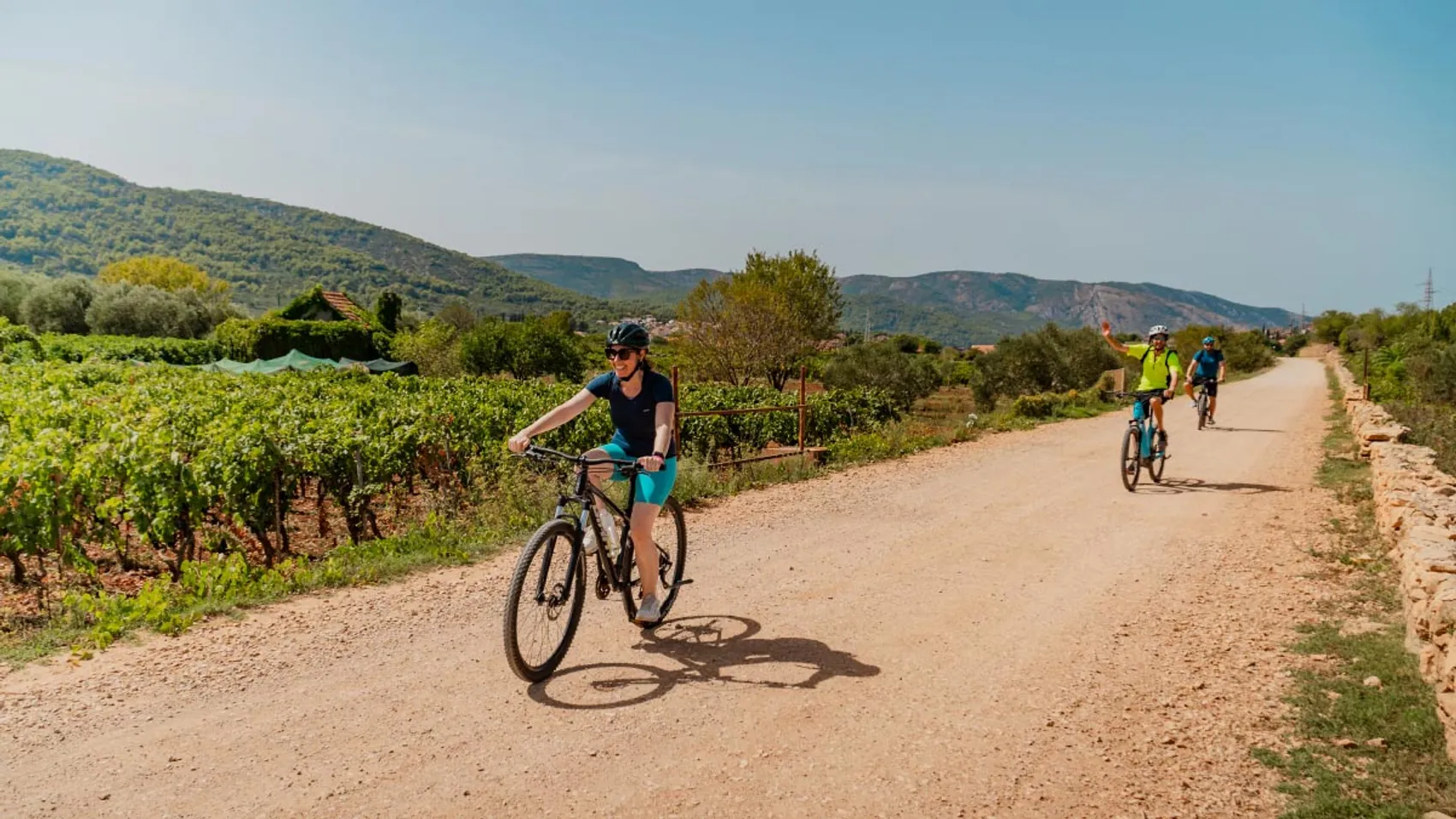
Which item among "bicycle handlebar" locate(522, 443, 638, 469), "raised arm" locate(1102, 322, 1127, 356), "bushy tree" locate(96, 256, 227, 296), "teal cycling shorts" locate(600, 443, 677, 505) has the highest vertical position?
"bushy tree" locate(96, 256, 227, 296)

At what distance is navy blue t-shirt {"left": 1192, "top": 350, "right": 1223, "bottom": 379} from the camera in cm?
1655

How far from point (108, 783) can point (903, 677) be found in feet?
12.3

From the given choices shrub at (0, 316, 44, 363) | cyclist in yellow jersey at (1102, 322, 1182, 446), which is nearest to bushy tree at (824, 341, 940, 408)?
cyclist in yellow jersey at (1102, 322, 1182, 446)

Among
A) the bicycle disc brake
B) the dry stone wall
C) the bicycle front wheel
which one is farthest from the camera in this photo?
the bicycle front wheel

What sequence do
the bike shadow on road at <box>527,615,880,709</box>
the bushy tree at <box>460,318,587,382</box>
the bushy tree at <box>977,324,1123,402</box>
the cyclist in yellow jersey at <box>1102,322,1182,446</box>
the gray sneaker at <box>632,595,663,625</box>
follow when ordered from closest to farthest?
the bike shadow on road at <box>527,615,880,709</box>, the gray sneaker at <box>632,595,663,625</box>, the cyclist in yellow jersey at <box>1102,322,1182,446</box>, the bushy tree at <box>977,324,1123,402</box>, the bushy tree at <box>460,318,587,382</box>

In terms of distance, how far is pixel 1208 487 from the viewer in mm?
10516

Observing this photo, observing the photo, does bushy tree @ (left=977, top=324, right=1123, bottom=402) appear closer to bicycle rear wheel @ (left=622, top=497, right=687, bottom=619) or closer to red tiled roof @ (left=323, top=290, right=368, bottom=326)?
bicycle rear wheel @ (left=622, top=497, right=687, bottom=619)

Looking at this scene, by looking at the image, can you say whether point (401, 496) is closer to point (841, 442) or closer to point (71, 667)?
point (71, 667)

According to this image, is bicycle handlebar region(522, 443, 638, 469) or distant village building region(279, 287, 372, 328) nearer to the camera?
bicycle handlebar region(522, 443, 638, 469)

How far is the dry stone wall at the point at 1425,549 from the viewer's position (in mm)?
3986

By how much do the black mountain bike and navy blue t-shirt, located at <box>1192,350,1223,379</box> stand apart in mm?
15371

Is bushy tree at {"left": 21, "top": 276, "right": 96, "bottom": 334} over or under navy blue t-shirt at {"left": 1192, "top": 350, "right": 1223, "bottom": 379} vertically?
over

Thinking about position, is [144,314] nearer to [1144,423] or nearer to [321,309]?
[321,309]

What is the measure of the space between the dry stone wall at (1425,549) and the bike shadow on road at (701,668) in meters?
2.76
